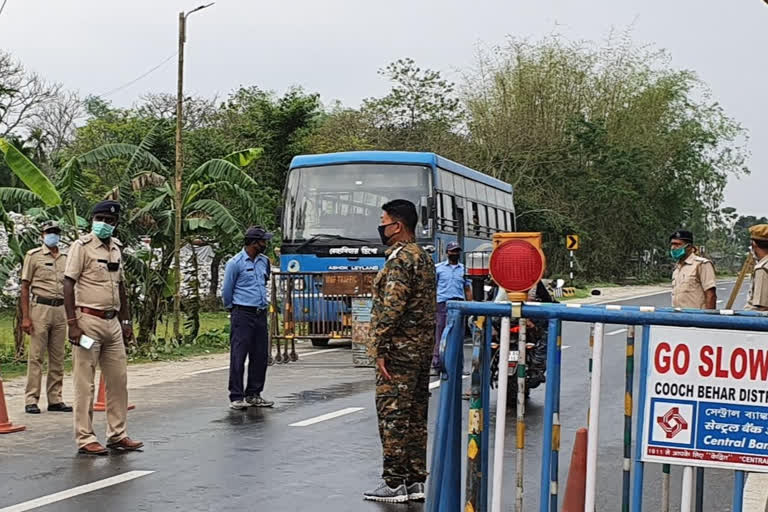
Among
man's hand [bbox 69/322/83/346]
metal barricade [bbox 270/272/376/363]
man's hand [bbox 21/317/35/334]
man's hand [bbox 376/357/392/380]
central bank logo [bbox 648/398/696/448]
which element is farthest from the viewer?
metal barricade [bbox 270/272/376/363]

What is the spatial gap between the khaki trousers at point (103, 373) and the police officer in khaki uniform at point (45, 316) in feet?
9.18

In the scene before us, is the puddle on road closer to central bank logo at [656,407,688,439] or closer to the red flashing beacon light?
the red flashing beacon light

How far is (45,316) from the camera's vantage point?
12109 millimetres

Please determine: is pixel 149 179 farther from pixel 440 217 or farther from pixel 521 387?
pixel 521 387

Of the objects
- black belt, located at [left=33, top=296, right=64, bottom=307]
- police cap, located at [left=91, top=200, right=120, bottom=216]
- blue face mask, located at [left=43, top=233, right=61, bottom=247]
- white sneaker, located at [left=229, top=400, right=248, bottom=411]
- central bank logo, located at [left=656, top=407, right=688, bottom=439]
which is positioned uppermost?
police cap, located at [left=91, top=200, right=120, bottom=216]

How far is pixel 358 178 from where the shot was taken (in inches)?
830

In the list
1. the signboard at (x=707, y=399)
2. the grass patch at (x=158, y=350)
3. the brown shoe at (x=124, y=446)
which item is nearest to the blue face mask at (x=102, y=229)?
the brown shoe at (x=124, y=446)

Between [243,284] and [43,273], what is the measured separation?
213 centimetres

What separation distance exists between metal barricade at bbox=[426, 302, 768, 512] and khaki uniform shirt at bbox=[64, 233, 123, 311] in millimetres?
4541

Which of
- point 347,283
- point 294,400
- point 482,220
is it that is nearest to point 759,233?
point 294,400

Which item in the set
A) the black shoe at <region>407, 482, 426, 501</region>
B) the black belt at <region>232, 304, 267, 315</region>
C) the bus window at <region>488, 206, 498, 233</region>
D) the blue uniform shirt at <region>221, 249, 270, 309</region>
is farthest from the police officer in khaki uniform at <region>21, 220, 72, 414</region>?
the bus window at <region>488, 206, 498, 233</region>

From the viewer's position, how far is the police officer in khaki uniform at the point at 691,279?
1187cm

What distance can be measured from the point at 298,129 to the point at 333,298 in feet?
73.6

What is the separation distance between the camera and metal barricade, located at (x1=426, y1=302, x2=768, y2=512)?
501 centimetres
